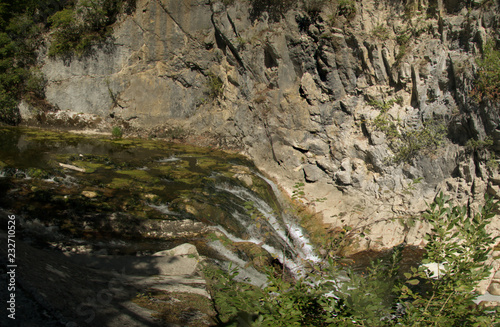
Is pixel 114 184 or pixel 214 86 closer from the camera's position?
pixel 114 184

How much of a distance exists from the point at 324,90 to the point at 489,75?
5.12m

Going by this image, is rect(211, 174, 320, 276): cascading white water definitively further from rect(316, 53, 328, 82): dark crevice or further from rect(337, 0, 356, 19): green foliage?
rect(337, 0, 356, 19): green foliage

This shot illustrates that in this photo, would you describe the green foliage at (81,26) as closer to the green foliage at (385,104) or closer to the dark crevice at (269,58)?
the dark crevice at (269,58)

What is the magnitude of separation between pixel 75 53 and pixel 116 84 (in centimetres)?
229

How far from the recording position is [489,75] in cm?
917

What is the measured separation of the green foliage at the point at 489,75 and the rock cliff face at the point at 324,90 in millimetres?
202

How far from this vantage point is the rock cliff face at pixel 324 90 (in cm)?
994

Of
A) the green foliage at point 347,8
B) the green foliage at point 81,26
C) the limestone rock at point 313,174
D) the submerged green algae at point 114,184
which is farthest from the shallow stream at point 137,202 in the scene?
the green foliage at point 347,8

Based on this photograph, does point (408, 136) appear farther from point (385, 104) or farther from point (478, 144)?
point (478, 144)

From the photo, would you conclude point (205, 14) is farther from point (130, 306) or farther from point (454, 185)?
point (130, 306)

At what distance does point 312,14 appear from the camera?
12375 millimetres

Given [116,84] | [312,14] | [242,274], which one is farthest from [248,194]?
[116,84]

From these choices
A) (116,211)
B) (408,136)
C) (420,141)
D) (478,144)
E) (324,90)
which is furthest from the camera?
(324,90)

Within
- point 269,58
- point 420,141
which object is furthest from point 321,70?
point 420,141
